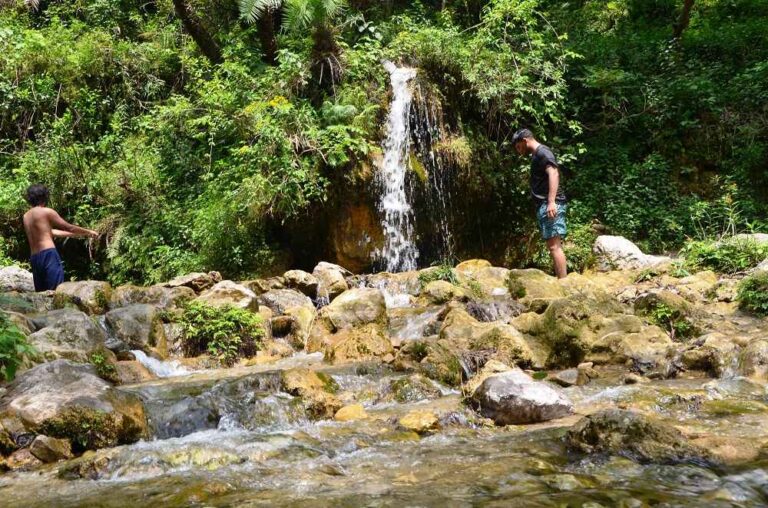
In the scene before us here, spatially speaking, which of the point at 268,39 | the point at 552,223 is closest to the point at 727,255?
the point at 552,223

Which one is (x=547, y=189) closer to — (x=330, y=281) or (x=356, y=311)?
(x=356, y=311)

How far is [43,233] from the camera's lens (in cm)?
838

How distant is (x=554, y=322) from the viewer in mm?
6461

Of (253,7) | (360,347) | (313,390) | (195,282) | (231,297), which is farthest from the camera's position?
(253,7)

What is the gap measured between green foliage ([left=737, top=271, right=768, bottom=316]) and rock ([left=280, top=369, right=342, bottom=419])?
4902mm

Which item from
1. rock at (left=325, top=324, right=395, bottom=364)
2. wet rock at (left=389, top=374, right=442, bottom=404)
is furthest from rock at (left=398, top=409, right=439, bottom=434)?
rock at (left=325, top=324, right=395, bottom=364)

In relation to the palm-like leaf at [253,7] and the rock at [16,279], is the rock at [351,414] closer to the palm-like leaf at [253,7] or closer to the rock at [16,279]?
the rock at [16,279]

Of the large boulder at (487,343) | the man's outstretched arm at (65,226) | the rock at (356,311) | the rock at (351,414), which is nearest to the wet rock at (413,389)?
the rock at (351,414)

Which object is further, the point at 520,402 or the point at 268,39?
the point at 268,39

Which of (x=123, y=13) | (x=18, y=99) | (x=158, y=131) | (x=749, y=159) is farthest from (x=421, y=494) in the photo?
(x=123, y=13)

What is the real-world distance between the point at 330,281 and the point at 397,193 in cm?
282

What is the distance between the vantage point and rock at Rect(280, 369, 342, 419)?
16.4ft

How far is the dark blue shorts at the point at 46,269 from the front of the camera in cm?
860

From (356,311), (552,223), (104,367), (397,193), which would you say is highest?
(397,193)
